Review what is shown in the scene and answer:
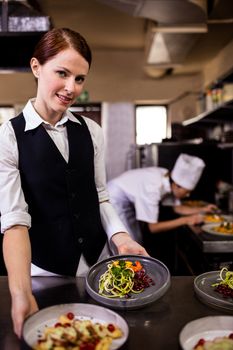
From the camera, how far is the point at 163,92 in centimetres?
766

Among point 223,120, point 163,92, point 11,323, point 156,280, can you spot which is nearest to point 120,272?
point 156,280

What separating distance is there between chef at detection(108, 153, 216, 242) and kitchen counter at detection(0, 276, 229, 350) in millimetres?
1700

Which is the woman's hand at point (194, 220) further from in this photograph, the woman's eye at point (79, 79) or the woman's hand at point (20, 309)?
the woman's hand at point (20, 309)

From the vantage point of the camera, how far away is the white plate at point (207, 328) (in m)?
0.96

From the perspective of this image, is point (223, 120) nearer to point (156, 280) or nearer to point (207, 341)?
point (156, 280)

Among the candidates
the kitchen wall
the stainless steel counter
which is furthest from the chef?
the kitchen wall

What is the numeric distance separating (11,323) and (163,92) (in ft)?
23.1

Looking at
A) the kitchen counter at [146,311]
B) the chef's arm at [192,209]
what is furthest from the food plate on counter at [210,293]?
the chef's arm at [192,209]

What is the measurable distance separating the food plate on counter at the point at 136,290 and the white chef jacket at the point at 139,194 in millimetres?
1728

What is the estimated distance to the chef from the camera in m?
3.14

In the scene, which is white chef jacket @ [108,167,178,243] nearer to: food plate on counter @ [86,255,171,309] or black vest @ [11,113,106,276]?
black vest @ [11,113,106,276]

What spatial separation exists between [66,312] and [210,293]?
1.63 ft

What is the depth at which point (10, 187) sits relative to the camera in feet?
4.31

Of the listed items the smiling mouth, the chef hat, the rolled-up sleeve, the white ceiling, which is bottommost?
the chef hat
